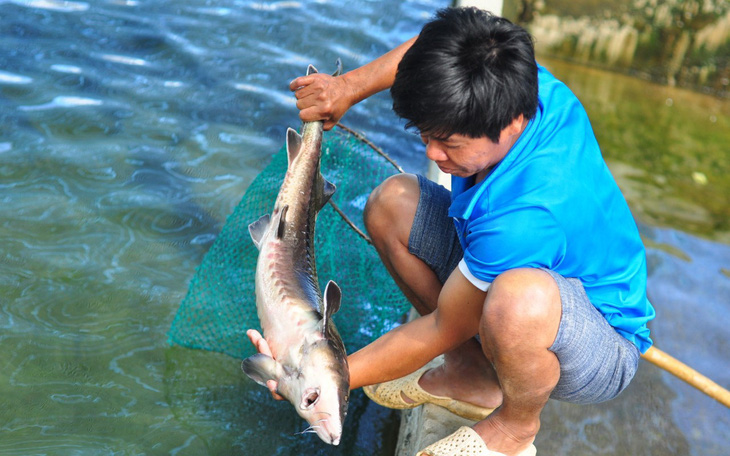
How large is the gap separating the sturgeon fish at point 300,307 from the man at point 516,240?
0.11 metres

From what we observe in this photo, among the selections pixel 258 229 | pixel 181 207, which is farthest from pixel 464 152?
pixel 181 207

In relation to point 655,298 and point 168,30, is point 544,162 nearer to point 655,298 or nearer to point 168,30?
point 655,298

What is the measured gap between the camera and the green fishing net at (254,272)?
340cm

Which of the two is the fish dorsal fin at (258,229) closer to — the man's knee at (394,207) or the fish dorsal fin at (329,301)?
the man's knee at (394,207)

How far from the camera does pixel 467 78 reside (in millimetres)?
2156

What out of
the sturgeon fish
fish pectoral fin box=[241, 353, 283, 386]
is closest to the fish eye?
the sturgeon fish

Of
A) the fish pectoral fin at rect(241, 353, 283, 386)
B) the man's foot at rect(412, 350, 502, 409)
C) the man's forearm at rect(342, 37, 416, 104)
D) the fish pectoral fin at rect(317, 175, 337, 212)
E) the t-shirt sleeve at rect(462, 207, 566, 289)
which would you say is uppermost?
the man's forearm at rect(342, 37, 416, 104)

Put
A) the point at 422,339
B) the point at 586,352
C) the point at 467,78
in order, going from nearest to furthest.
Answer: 1. the point at 467,78
2. the point at 586,352
3. the point at 422,339

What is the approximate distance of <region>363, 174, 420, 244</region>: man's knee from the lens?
2891 millimetres

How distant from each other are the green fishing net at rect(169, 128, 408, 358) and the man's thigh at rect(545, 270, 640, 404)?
1.17 metres

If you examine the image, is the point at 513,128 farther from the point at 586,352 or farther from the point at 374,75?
the point at 374,75

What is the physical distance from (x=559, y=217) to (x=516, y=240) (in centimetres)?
15

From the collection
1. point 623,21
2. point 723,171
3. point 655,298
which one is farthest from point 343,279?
point 623,21

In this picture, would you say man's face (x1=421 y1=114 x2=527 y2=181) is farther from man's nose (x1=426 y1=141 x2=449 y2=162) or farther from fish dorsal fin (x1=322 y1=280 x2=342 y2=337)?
fish dorsal fin (x1=322 y1=280 x2=342 y2=337)
